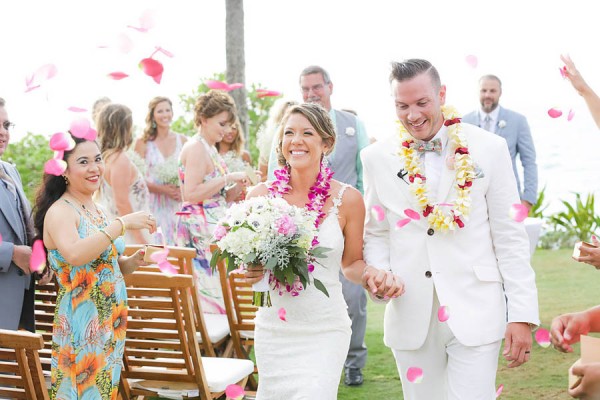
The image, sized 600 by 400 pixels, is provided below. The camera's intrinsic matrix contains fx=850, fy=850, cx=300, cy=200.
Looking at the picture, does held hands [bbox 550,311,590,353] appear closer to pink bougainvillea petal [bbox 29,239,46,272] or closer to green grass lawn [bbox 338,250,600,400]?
pink bougainvillea petal [bbox 29,239,46,272]

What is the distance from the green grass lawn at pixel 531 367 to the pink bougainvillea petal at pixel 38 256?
2594mm

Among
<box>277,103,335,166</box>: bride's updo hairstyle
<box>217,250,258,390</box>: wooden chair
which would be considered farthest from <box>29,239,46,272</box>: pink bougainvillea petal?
<box>217,250,258,390</box>: wooden chair

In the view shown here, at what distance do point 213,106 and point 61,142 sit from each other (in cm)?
274

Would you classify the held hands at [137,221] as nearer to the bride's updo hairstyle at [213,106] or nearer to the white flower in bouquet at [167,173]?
the bride's updo hairstyle at [213,106]

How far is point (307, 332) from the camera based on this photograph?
4145 millimetres

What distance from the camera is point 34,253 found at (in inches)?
176

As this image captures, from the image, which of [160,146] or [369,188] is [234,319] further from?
[160,146]

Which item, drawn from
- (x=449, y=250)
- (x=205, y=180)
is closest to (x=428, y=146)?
(x=449, y=250)

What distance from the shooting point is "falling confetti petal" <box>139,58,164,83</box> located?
5.16 metres

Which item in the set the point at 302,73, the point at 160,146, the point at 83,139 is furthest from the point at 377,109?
the point at 83,139

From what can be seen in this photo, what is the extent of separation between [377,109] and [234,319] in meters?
13.6

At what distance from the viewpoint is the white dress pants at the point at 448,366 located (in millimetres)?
3652

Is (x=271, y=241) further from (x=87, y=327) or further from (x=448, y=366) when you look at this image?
Result: (x=87, y=327)

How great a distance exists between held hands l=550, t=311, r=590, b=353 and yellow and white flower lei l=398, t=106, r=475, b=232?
1316 millimetres
